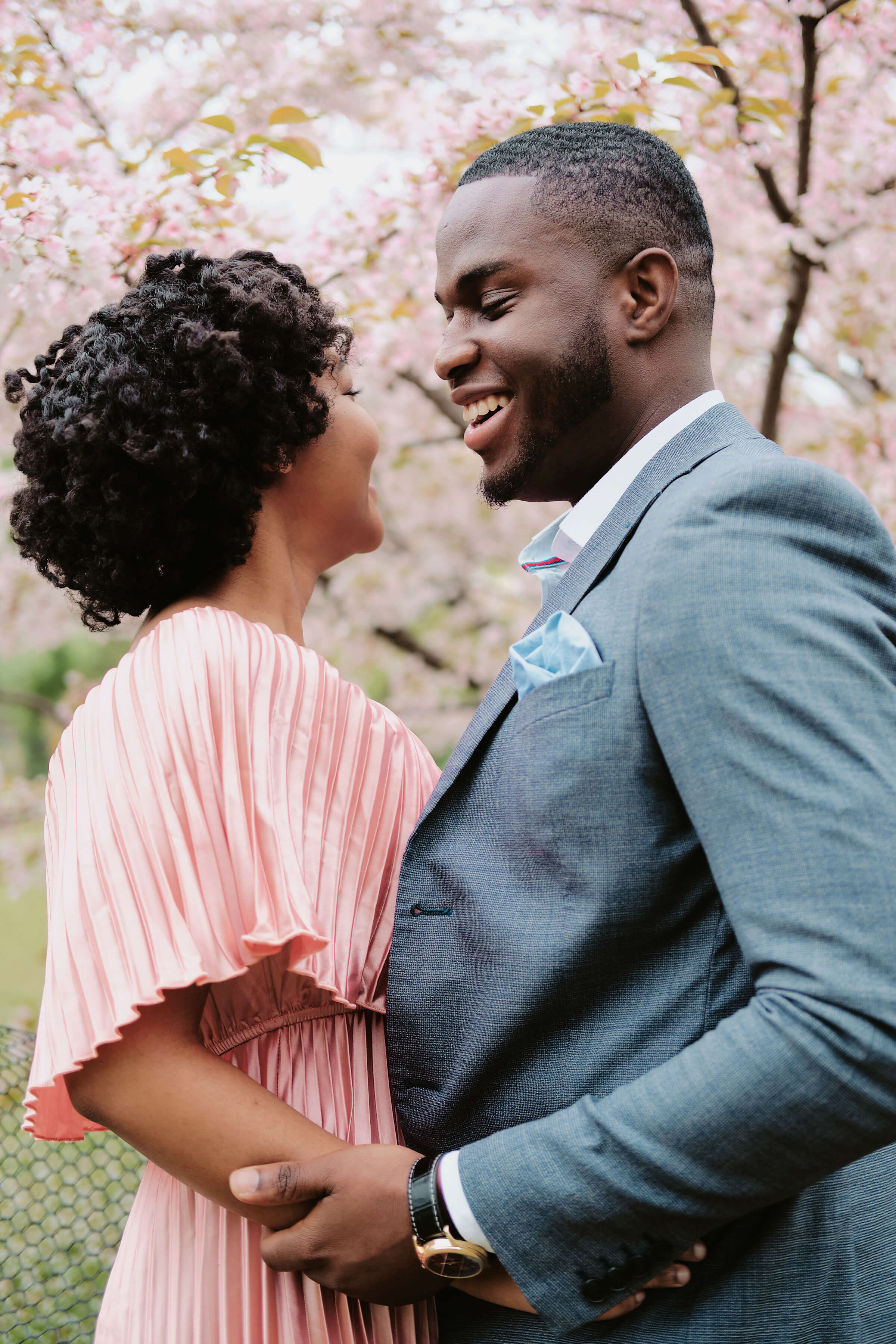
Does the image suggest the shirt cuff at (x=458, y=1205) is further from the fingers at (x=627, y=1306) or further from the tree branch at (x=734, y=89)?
the tree branch at (x=734, y=89)

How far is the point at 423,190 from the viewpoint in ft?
13.7

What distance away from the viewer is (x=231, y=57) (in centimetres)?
586

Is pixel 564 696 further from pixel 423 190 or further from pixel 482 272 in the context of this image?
pixel 423 190

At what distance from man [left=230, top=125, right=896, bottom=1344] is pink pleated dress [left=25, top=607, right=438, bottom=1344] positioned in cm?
14

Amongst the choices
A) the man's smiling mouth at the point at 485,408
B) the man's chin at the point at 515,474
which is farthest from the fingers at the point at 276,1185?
the man's smiling mouth at the point at 485,408

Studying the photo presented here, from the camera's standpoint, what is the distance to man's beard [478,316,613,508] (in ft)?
5.83

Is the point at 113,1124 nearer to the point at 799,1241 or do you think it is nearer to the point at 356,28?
the point at 799,1241

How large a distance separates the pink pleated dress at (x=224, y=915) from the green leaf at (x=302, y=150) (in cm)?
216

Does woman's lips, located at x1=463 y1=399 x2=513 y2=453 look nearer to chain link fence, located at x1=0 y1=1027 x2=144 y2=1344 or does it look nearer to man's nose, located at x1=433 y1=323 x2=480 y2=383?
man's nose, located at x1=433 y1=323 x2=480 y2=383

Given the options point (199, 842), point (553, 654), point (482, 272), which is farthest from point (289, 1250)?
point (482, 272)

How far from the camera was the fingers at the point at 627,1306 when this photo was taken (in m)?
1.35

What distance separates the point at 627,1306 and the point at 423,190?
12.8ft

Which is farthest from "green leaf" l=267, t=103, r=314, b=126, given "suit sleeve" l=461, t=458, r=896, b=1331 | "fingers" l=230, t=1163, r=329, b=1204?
"fingers" l=230, t=1163, r=329, b=1204

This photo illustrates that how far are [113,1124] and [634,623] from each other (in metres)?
0.98
